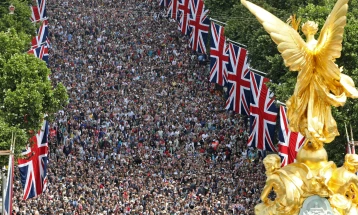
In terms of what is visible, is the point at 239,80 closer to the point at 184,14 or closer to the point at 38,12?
the point at 38,12

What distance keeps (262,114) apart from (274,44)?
11.9 meters

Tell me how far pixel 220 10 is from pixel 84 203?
32685 mm

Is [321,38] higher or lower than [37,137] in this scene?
higher

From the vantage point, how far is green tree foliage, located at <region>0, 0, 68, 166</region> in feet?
226

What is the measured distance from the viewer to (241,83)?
80.5 metres

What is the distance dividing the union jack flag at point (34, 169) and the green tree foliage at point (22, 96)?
1.98 ft

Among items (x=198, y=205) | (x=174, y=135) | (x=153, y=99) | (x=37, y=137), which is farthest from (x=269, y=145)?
(x=153, y=99)

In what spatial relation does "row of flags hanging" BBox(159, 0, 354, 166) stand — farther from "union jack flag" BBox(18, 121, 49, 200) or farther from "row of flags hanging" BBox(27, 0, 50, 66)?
"union jack flag" BBox(18, 121, 49, 200)

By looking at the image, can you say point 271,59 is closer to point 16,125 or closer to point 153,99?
point 16,125

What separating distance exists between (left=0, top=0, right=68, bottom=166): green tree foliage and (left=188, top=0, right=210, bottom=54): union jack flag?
23.8 meters

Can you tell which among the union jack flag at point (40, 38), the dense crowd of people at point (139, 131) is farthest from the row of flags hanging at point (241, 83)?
the union jack flag at point (40, 38)

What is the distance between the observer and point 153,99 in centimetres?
10069

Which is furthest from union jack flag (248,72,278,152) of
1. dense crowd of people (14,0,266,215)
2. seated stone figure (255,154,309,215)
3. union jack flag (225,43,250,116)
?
seated stone figure (255,154,309,215)

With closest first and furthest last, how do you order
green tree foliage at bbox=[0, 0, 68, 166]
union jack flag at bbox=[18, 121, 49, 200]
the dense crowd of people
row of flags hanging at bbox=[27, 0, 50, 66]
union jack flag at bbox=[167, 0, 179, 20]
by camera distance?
union jack flag at bbox=[18, 121, 49, 200]
green tree foliage at bbox=[0, 0, 68, 166]
the dense crowd of people
row of flags hanging at bbox=[27, 0, 50, 66]
union jack flag at bbox=[167, 0, 179, 20]
